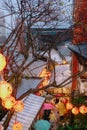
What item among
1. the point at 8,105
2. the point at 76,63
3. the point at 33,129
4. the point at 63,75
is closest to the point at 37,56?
the point at 8,105

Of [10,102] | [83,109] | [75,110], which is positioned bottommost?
[75,110]

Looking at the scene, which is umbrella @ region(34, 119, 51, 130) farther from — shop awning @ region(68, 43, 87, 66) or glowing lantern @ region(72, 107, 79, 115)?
shop awning @ region(68, 43, 87, 66)

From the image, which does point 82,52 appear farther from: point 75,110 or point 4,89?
point 4,89

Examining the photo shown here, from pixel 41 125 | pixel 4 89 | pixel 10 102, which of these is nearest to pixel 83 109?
pixel 41 125

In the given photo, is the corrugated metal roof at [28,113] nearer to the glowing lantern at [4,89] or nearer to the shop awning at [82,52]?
the shop awning at [82,52]

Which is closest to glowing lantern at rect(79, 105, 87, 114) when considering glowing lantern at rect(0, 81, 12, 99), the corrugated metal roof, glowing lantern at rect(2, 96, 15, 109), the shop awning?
the corrugated metal roof

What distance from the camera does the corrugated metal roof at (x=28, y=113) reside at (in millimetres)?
13766

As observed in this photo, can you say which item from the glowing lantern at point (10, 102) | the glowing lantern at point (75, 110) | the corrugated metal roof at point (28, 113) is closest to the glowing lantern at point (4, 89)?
the glowing lantern at point (10, 102)

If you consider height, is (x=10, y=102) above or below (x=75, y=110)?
above

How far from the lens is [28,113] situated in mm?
15000

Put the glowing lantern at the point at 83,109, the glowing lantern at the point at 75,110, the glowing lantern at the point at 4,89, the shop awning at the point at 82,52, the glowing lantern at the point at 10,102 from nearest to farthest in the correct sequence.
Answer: the glowing lantern at the point at 4,89
the glowing lantern at the point at 10,102
the shop awning at the point at 82,52
the glowing lantern at the point at 83,109
the glowing lantern at the point at 75,110

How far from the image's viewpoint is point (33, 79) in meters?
19.3

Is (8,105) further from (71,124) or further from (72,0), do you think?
(72,0)

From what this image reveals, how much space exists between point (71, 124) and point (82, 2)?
661 centimetres
